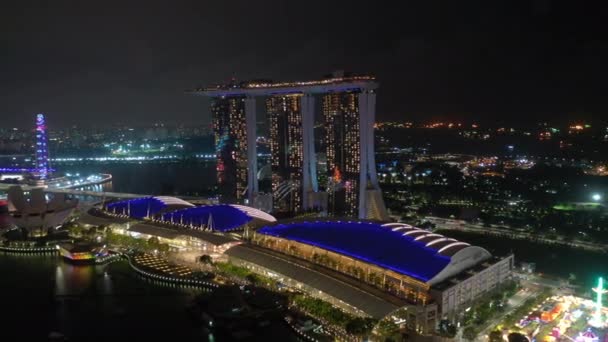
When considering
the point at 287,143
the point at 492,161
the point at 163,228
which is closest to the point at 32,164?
the point at 287,143

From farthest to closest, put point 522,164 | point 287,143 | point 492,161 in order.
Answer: point 492,161 → point 522,164 → point 287,143

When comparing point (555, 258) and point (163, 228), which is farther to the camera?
point (163, 228)

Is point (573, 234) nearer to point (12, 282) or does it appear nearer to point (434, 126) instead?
point (12, 282)

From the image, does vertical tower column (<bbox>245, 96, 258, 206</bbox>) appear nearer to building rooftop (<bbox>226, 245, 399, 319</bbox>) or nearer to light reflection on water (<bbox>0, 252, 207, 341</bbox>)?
building rooftop (<bbox>226, 245, 399, 319</bbox>)

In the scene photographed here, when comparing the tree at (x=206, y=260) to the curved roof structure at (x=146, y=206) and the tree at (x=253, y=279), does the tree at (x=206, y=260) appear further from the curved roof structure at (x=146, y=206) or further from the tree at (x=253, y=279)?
the curved roof structure at (x=146, y=206)

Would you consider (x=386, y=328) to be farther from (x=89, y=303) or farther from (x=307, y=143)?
(x=307, y=143)

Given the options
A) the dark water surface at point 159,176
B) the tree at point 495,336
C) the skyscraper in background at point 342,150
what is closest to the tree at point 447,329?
the tree at point 495,336

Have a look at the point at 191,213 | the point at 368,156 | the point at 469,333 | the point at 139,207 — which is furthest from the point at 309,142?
the point at 469,333
